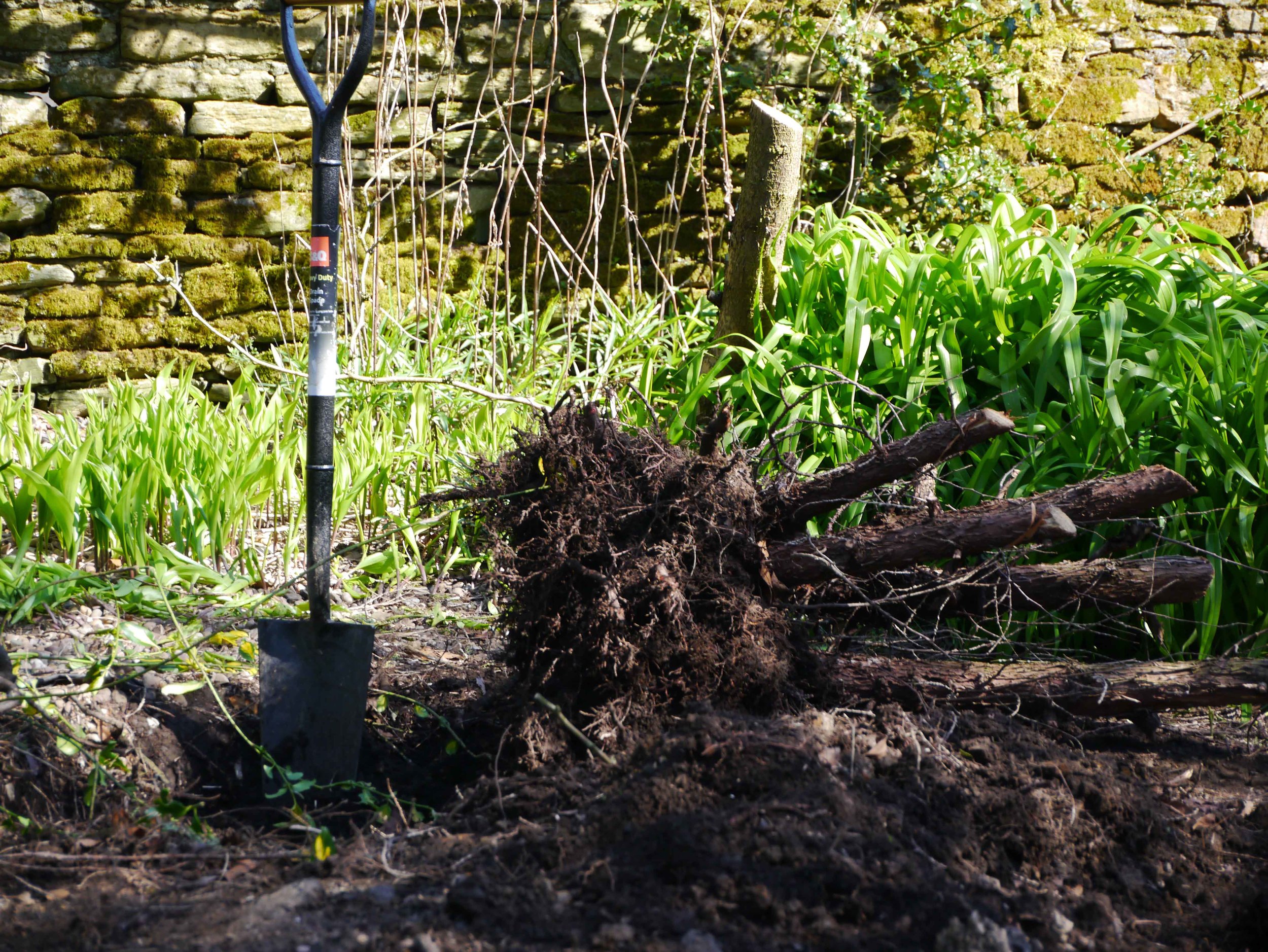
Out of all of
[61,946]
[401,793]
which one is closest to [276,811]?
[401,793]

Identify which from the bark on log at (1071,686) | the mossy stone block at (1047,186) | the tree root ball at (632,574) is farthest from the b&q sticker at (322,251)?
the mossy stone block at (1047,186)

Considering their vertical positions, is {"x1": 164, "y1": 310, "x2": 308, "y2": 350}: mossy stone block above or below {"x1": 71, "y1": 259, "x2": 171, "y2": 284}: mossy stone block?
below

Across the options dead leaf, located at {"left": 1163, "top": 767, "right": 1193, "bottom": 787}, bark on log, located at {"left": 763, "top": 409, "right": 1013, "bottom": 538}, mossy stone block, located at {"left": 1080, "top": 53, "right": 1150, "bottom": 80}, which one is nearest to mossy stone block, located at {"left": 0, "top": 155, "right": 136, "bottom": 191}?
bark on log, located at {"left": 763, "top": 409, "right": 1013, "bottom": 538}

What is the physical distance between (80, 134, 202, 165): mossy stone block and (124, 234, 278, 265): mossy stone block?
1.20 feet

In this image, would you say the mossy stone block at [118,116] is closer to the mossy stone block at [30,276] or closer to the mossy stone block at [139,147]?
the mossy stone block at [139,147]

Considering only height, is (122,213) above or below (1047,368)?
above

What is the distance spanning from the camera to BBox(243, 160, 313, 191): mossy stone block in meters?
4.30

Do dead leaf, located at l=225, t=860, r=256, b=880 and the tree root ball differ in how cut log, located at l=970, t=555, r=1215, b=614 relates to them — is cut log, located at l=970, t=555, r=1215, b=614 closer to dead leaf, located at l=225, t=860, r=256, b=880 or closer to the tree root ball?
the tree root ball

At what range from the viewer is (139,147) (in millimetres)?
4211

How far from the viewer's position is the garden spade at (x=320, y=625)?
66.3 inches

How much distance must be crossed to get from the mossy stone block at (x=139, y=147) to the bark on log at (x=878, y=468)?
3.74m

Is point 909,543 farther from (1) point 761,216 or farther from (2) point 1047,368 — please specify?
(1) point 761,216

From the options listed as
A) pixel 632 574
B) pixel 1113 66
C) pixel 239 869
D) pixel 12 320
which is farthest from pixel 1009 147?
pixel 12 320

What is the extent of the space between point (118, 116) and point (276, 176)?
74cm
